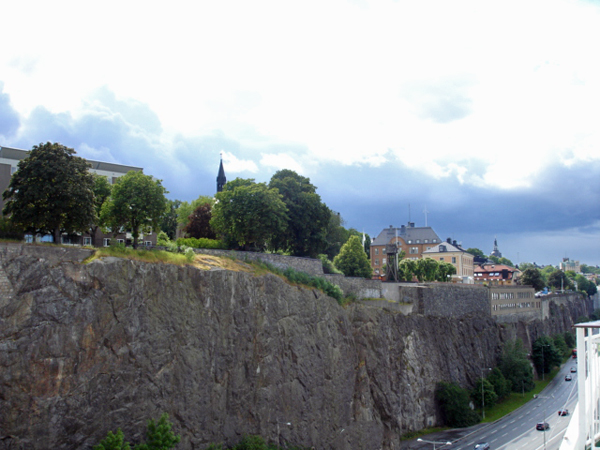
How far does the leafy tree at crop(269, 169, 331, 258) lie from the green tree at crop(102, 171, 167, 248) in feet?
73.7

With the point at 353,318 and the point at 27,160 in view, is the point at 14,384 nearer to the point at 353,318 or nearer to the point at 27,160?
the point at 27,160

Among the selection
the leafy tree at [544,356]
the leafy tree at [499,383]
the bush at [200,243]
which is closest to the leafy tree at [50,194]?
the bush at [200,243]

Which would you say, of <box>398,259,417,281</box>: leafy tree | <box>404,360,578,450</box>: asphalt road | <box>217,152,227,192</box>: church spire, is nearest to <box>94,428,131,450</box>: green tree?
<box>404,360,578,450</box>: asphalt road

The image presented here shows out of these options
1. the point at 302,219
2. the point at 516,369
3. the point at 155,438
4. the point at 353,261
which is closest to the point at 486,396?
the point at 516,369

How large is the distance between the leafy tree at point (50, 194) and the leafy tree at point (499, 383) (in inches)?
2297

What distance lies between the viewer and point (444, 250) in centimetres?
12681

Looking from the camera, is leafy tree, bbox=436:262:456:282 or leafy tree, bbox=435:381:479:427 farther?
leafy tree, bbox=436:262:456:282

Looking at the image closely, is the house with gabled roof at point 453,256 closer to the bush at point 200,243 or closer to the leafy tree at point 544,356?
the leafy tree at point 544,356

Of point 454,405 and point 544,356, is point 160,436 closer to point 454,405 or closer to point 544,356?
point 454,405

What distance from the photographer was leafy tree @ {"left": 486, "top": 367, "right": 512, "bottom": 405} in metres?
74.6

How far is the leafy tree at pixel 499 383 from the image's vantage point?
74.6m

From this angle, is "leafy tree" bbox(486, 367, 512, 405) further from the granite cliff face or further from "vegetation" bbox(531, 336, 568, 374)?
"vegetation" bbox(531, 336, 568, 374)

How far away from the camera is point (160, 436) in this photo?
1303 inches

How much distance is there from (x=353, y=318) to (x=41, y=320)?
32.4 m
